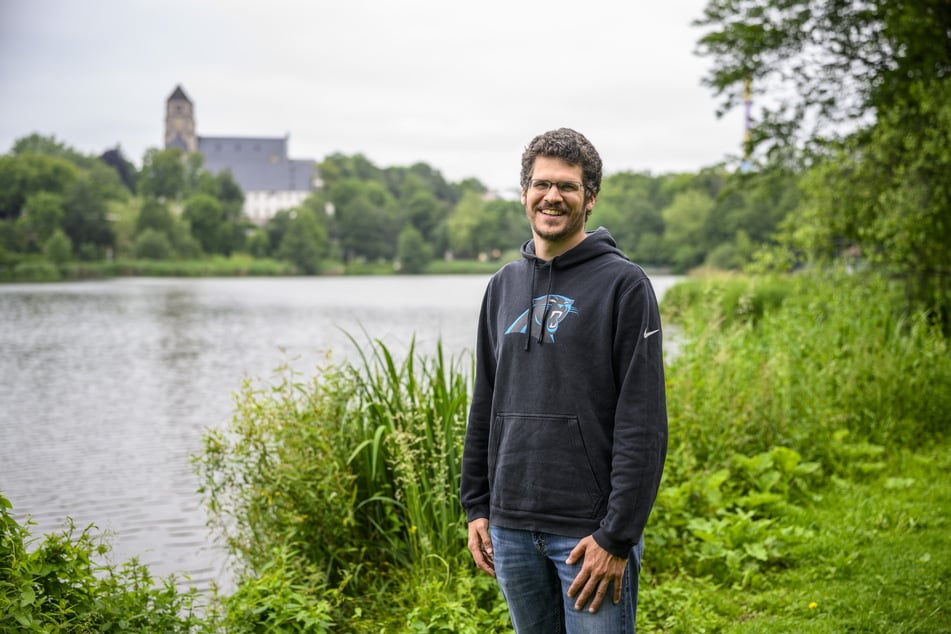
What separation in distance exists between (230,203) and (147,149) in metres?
22.4

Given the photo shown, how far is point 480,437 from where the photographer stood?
8.35 feet

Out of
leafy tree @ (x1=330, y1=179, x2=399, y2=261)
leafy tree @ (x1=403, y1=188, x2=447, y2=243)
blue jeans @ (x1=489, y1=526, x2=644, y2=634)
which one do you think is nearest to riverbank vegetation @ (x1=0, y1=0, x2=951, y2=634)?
blue jeans @ (x1=489, y1=526, x2=644, y2=634)

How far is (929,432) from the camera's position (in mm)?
7211

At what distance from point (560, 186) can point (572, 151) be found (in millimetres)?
97

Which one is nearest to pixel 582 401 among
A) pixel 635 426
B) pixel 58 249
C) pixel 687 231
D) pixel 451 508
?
pixel 635 426

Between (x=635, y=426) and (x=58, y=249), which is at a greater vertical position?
(x=58, y=249)

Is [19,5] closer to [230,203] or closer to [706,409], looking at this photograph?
[706,409]

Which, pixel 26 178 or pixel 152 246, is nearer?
pixel 152 246

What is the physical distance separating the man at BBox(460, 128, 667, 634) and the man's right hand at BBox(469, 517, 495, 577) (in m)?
0.11

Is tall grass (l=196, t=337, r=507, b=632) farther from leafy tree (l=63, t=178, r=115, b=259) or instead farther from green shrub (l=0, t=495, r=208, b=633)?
leafy tree (l=63, t=178, r=115, b=259)

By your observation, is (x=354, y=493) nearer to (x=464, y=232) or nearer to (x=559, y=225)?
(x=559, y=225)

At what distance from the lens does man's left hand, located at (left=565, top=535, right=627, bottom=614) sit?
6.91 feet

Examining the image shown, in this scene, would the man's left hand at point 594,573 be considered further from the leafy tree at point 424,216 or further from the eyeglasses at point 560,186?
the leafy tree at point 424,216

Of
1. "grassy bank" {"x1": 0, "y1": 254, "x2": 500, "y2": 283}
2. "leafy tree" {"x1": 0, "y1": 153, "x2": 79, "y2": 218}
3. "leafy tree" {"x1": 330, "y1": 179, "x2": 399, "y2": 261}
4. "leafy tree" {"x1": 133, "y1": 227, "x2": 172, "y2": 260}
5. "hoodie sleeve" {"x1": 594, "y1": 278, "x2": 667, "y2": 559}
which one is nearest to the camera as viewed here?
"hoodie sleeve" {"x1": 594, "y1": 278, "x2": 667, "y2": 559}
